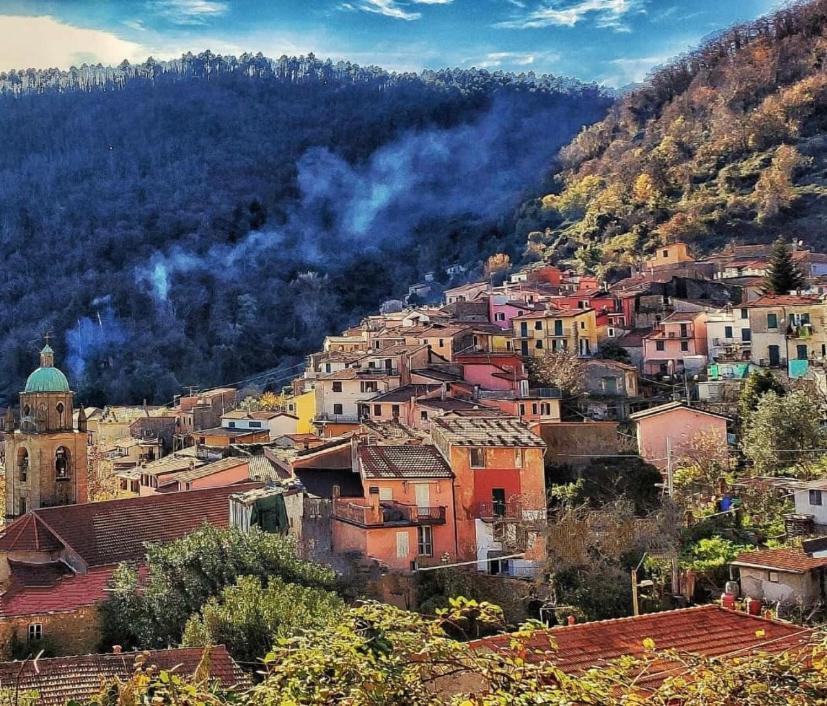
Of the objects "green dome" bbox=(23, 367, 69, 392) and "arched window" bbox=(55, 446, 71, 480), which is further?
"green dome" bbox=(23, 367, 69, 392)

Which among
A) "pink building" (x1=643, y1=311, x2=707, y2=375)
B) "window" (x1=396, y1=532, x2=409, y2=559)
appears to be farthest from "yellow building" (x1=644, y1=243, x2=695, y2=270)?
"window" (x1=396, y1=532, x2=409, y2=559)

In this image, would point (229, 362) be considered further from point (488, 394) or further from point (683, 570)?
point (683, 570)

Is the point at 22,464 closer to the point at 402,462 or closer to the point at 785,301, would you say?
the point at 402,462

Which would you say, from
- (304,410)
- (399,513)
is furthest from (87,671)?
(304,410)

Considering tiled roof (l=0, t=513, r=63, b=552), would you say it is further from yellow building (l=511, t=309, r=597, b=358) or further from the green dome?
yellow building (l=511, t=309, r=597, b=358)

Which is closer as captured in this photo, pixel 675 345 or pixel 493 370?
pixel 493 370

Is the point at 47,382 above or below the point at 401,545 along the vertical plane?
above
